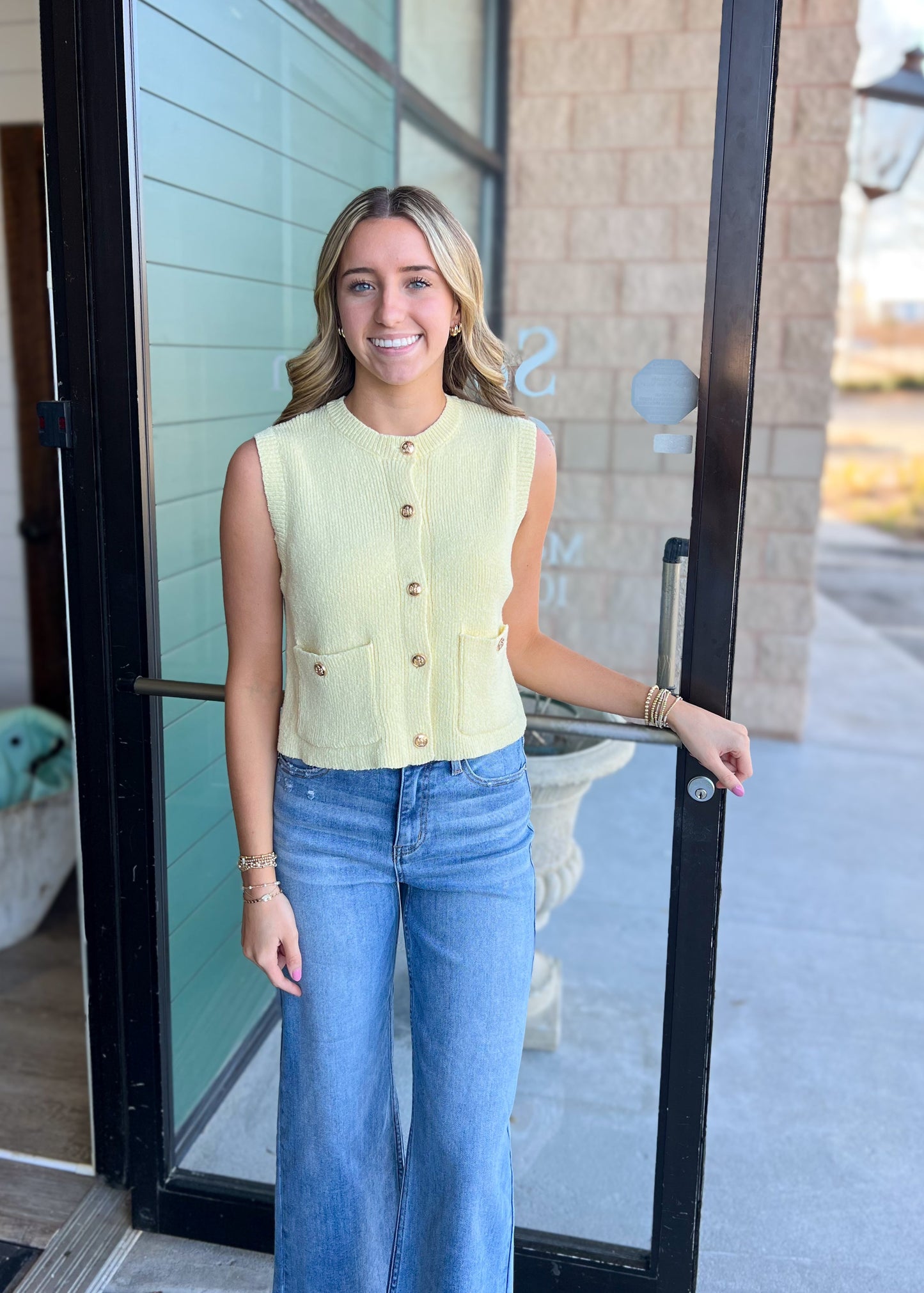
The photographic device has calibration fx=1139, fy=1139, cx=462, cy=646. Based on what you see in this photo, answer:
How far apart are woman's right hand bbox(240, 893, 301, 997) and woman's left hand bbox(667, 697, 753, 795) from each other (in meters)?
0.56

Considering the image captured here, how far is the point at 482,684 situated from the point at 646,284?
6.03 feet

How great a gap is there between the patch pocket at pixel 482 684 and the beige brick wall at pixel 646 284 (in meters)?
0.39

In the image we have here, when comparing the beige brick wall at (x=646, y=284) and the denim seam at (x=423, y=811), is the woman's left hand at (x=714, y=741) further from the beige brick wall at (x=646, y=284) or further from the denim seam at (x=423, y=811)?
the denim seam at (x=423, y=811)

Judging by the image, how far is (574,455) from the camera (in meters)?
2.25

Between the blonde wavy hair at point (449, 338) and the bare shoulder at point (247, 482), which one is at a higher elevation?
the blonde wavy hair at point (449, 338)

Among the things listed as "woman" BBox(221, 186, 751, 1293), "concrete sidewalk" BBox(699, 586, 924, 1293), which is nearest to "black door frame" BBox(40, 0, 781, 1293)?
"woman" BBox(221, 186, 751, 1293)

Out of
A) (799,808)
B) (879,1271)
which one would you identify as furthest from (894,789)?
(879,1271)

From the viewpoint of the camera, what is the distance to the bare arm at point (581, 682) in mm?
1493

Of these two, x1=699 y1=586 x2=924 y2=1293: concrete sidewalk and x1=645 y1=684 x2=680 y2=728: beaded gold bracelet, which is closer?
x1=645 y1=684 x2=680 y2=728: beaded gold bracelet

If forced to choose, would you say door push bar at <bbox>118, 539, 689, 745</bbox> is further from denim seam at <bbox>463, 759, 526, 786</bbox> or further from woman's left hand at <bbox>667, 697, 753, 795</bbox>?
denim seam at <bbox>463, 759, 526, 786</bbox>

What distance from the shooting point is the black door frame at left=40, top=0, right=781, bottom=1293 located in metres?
1.48

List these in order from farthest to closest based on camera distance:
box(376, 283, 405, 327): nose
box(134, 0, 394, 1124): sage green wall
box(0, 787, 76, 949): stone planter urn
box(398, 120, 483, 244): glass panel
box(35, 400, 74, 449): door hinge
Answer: box(0, 787, 76, 949): stone planter urn < box(398, 120, 483, 244): glass panel < box(134, 0, 394, 1124): sage green wall < box(35, 400, 74, 449): door hinge < box(376, 283, 405, 327): nose

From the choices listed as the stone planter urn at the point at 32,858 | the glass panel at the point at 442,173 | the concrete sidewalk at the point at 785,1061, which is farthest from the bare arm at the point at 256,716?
the stone planter urn at the point at 32,858

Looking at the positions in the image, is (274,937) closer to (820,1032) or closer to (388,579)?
(388,579)
